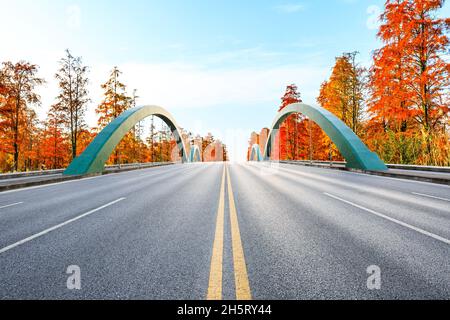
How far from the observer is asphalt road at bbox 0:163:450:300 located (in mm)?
2496

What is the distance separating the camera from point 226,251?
348 cm

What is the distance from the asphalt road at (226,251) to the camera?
8.19ft

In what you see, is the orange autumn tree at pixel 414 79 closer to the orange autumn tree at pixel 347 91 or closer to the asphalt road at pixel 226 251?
the orange autumn tree at pixel 347 91

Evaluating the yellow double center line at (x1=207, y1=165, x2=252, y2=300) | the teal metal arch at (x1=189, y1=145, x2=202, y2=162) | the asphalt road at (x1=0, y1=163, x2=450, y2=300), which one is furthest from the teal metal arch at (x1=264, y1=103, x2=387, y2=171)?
the teal metal arch at (x1=189, y1=145, x2=202, y2=162)

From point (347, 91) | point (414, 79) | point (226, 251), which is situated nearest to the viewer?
point (226, 251)

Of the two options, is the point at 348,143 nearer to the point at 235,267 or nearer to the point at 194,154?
the point at 235,267

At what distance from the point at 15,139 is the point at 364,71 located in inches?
1517

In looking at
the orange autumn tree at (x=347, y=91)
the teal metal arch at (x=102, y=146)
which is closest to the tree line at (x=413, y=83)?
the orange autumn tree at (x=347, y=91)

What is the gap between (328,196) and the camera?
8.12 meters

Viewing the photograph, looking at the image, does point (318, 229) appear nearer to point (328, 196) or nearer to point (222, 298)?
point (222, 298)

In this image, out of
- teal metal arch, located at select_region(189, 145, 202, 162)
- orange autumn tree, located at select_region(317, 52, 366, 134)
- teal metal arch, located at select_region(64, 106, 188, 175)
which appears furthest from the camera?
teal metal arch, located at select_region(189, 145, 202, 162)

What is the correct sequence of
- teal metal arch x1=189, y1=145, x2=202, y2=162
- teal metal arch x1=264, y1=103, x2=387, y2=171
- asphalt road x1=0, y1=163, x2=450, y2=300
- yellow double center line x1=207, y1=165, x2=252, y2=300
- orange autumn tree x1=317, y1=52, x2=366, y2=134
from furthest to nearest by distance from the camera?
teal metal arch x1=189, y1=145, x2=202, y2=162 < orange autumn tree x1=317, y1=52, x2=366, y2=134 < teal metal arch x1=264, y1=103, x2=387, y2=171 < asphalt road x1=0, y1=163, x2=450, y2=300 < yellow double center line x1=207, y1=165, x2=252, y2=300

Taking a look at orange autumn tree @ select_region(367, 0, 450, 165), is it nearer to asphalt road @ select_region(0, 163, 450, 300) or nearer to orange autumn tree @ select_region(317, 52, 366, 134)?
orange autumn tree @ select_region(317, 52, 366, 134)

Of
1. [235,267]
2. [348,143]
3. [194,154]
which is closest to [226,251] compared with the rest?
[235,267]
